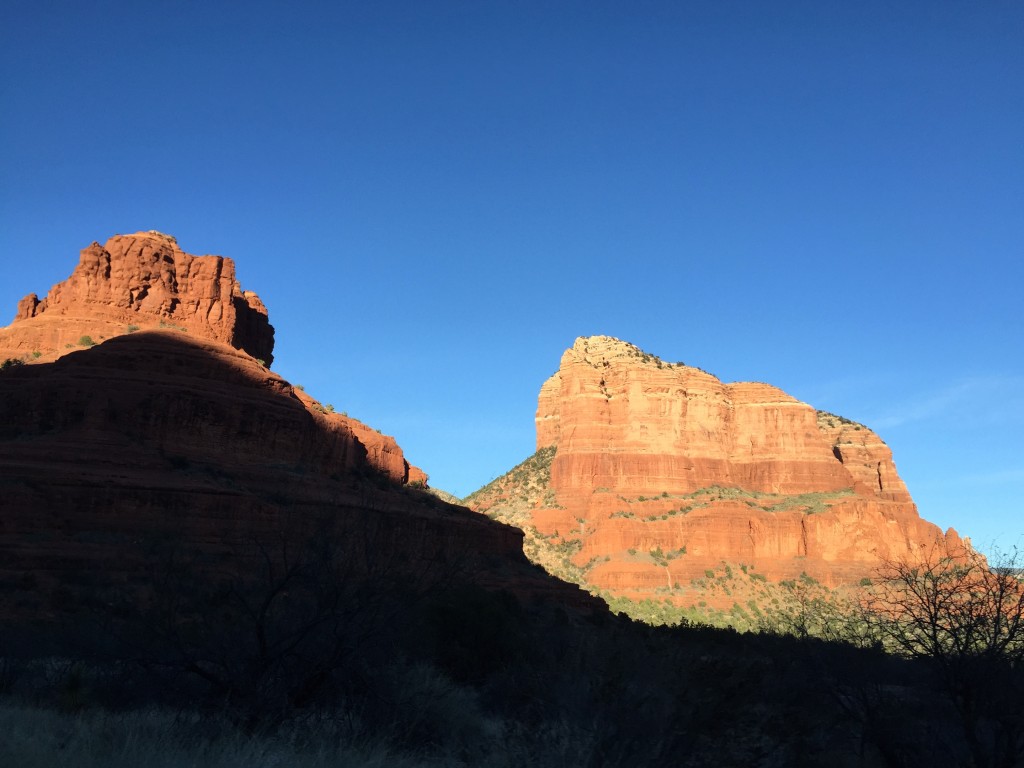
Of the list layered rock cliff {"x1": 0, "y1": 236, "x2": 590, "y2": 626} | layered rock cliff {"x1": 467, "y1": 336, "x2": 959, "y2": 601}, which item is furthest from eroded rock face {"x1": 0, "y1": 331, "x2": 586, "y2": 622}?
layered rock cliff {"x1": 467, "y1": 336, "x2": 959, "y2": 601}

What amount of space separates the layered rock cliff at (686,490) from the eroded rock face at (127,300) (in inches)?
2203

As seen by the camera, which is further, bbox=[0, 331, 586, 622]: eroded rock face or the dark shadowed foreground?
bbox=[0, 331, 586, 622]: eroded rock face

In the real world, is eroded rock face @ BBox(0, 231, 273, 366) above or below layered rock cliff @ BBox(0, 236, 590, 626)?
above

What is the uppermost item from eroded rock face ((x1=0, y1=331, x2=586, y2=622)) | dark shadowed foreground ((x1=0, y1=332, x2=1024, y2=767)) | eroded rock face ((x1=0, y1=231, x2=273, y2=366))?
eroded rock face ((x1=0, y1=231, x2=273, y2=366))

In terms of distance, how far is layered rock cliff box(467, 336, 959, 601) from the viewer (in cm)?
10112

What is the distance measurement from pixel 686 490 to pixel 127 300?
3119 inches

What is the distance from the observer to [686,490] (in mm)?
115000

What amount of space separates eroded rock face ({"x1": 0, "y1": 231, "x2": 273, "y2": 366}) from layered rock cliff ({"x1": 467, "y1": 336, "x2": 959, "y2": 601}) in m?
56.0

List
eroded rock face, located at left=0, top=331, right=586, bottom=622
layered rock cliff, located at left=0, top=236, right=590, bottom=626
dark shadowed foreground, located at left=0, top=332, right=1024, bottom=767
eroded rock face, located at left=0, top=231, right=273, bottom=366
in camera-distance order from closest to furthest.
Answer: dark shadowed foreground, located at left=0, top=332, right=1024, bottom=767
layered rock cliff, located at left=0, top=236, right=590, bottom=626
eroded rock face, located at left=0, top=331, right=586, bottom=622
eroded rock face, located at left=0, top=231, right=273, bottom=366

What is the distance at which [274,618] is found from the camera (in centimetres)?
1650

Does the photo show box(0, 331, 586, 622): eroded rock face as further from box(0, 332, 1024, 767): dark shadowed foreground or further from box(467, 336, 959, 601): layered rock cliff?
box(467, 336, 959, 601): layered rock cliff

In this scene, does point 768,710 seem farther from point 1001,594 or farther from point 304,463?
point 304,463

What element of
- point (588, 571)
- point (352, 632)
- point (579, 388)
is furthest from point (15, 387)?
point (579, 388)

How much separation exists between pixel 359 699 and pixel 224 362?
121 feet
